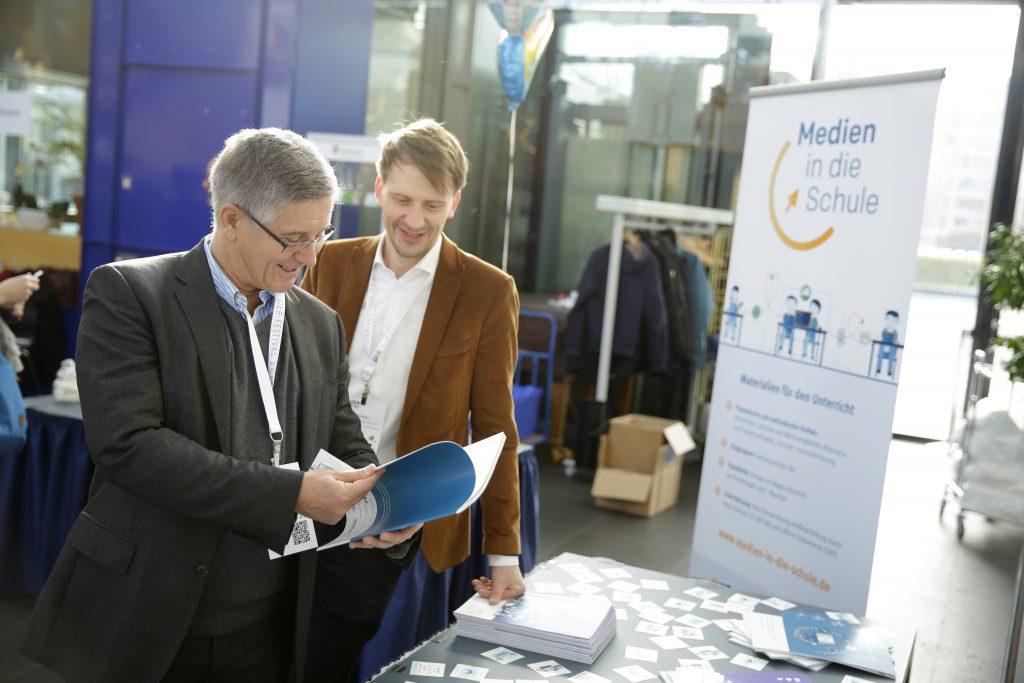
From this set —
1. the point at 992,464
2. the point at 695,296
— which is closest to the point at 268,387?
the point at 992,464

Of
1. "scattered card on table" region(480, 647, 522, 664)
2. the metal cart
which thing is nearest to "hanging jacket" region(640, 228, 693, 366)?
the metal cart

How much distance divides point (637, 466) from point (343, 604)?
12.8ft

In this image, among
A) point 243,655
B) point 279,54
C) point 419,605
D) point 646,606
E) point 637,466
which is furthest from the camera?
point 279,54

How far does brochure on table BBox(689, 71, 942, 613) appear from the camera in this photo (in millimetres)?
2604

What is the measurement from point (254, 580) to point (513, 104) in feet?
9.87

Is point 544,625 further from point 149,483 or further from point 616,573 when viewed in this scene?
point 149,483

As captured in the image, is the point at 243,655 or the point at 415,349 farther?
the point at 415,349

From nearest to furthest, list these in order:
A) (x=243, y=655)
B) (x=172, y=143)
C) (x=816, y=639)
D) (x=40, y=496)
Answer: (x=243, y=655) → (x=816, y=639) → (x=40, y=496) → (x=172, y=143)

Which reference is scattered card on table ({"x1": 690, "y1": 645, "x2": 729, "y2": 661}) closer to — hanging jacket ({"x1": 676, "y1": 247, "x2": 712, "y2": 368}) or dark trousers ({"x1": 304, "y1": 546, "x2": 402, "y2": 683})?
dark trousers ({"x1": 304, "y1": 546, "x2": 402, "y2": 683})

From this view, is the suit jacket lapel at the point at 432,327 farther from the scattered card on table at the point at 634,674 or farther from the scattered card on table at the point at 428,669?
the scattered card on table at the point at 634,674

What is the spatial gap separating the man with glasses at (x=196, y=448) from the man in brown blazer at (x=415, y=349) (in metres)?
0.40

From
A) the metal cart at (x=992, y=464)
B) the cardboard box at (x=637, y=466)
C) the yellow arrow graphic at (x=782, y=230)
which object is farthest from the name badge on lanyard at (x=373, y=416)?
the metal cart at (x=992, y=464)

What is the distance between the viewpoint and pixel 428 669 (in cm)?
154

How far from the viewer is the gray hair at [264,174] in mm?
1324
